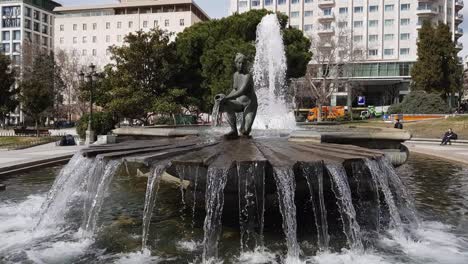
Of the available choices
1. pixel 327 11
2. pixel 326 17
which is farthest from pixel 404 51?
pixel 327 11

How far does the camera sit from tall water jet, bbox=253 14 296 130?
77.8 feet

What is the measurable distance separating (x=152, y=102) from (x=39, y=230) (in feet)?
68.9

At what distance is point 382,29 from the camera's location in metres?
72.4

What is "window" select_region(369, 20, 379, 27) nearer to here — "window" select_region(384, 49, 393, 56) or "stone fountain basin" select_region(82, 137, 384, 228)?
"window" select_region(384, 49, 393, 56)

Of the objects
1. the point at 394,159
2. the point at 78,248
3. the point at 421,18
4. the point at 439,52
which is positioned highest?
the point at 421,18

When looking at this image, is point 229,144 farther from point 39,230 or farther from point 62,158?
point 62,158

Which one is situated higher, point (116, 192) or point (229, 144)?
point (229, 144)

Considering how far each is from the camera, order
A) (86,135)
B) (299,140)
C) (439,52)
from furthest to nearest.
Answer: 1. (439,52)
2. (86,135)
3. (299,140)

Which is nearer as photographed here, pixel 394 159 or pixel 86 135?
pixel 394 159

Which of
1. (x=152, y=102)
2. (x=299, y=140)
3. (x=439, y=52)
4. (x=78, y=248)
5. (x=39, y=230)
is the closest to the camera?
(x=78, y=248)

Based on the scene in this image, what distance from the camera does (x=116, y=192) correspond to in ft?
36.4

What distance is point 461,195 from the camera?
10602mm

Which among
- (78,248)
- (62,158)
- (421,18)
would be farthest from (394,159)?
(421,18)

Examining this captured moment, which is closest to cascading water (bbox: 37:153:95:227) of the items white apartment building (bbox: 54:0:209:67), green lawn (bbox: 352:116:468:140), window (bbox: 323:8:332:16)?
green lawn (bbox: 352:116:468:140)
